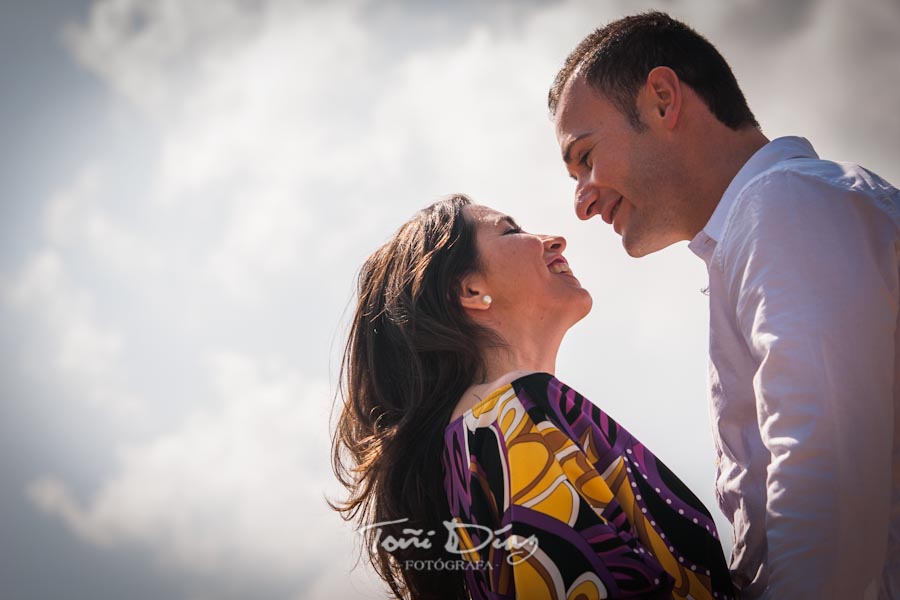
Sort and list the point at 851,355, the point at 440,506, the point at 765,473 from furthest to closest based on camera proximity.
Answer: the point at 440,506
the point at 765,473
the point at 851,355

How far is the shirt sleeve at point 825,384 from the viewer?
1926mm

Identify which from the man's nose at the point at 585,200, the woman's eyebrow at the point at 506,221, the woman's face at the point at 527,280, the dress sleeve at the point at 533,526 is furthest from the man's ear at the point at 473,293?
the dress sleeve at the point at 533,526

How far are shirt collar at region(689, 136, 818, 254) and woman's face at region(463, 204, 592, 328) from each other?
1069mm

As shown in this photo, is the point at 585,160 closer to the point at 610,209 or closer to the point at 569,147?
the point at 569,147

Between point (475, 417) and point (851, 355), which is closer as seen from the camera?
point (851, 355)

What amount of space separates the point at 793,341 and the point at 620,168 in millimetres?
1509

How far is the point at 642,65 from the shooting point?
3.43 metres

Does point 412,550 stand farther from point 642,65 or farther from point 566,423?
point 642,65

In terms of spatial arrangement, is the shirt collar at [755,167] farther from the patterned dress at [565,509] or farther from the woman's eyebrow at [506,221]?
the woman's eyebrow at [506,221]

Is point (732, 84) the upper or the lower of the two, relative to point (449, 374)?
upper

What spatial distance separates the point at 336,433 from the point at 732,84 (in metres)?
2.64

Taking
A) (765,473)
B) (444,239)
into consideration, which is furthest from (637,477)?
(444,239)

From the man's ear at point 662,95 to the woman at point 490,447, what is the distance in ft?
3.12

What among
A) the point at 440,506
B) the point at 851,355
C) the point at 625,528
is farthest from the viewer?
the point at 440,506
